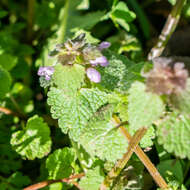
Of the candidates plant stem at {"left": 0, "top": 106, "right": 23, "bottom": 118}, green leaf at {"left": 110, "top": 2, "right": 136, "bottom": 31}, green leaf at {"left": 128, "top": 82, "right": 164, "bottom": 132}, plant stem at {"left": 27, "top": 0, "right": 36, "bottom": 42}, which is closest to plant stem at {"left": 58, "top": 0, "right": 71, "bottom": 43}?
plant stem at {"left": 27, "top": 0, "right": 36, "bottom": 42}

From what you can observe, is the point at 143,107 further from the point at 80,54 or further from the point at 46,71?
the point at 46,71

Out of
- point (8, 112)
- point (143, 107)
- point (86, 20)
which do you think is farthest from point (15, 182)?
point (86, 20)

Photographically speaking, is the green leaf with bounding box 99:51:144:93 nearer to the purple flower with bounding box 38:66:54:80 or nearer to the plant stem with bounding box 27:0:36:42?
the purple flower with bounding box 38:66:54:80

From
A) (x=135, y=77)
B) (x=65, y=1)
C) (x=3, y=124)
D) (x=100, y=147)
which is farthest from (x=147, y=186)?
(x=65, y=1)

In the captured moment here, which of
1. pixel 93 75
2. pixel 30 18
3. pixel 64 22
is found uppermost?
pixel 30 18

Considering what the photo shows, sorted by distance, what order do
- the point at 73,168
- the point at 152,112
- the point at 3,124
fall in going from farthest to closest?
1. the point at 3,124
2. the point at 73,168
3. the point at 152,112

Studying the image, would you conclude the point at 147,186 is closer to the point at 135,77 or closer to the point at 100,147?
the point at 100,147
